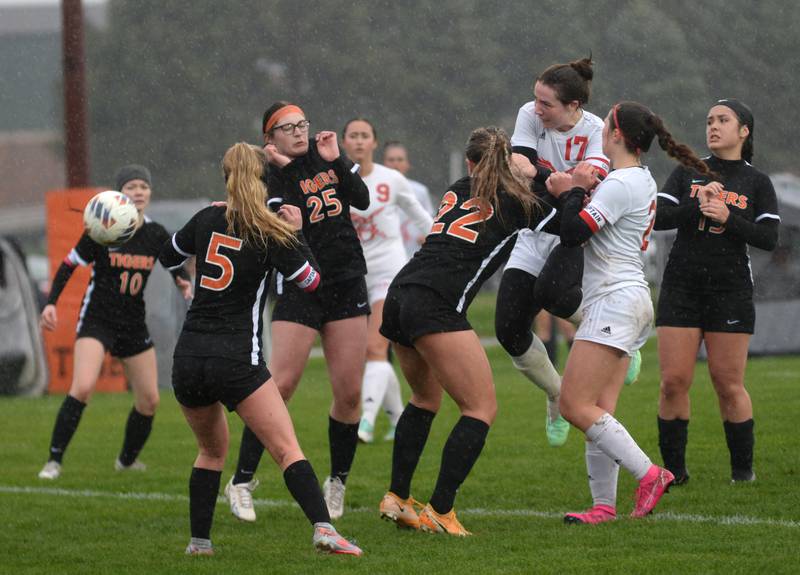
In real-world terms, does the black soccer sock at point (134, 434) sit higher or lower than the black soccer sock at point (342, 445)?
lower

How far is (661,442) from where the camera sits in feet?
26.0

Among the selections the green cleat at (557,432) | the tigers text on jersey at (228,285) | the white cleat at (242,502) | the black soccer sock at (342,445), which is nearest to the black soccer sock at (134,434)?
the white cleat at (242,502)

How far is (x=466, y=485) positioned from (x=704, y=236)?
207 centimetres

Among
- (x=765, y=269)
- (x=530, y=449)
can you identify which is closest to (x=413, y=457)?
(x=530, y=449)

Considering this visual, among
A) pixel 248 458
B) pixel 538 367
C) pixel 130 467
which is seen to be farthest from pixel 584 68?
pixel 130 467

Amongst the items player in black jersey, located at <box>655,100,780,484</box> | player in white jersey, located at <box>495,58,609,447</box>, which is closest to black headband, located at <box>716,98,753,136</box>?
player in black jersey, located at <box>655,100,780,484</box>

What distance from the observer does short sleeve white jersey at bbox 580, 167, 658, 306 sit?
638 cm

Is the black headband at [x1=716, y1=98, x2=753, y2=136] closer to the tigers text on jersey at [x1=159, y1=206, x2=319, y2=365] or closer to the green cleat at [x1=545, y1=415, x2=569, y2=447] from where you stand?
the green cleat at [x1=545, y1=415, x2=569, y2=447]

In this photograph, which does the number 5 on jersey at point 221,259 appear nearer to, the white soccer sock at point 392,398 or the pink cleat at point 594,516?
the pink cleat at point 594,516

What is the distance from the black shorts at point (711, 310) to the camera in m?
7.64

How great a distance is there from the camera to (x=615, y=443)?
254 inches

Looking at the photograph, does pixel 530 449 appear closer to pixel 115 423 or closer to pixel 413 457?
pixel 413 457

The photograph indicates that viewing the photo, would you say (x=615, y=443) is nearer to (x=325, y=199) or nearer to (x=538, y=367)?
(x=538, y=367)

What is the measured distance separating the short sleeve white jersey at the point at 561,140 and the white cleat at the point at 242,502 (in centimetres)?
237
